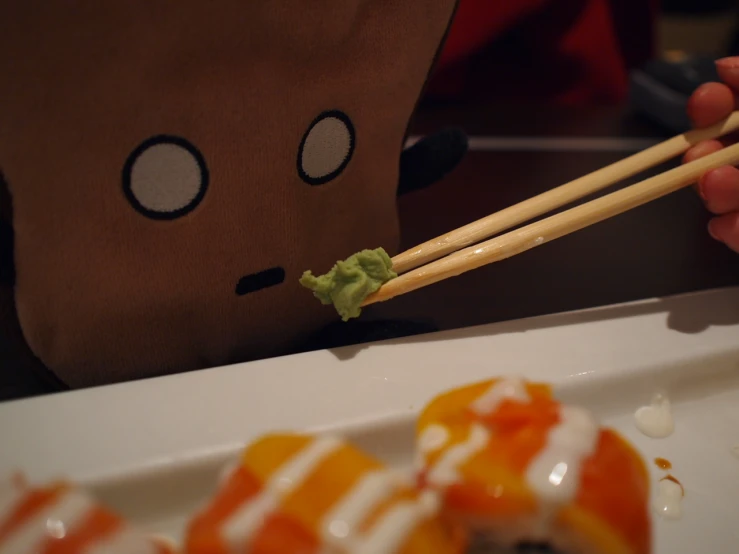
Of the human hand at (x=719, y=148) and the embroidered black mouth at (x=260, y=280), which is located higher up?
the embroidered black mouth at (x=260, y=280)

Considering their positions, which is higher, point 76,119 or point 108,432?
point 76,119

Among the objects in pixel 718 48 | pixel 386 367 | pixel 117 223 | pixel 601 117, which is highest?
pixel 117 223

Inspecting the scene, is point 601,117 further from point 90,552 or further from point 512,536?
point 90,552

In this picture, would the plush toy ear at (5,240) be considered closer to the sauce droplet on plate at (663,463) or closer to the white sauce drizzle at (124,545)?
the white sauce drizzle at (124,545)

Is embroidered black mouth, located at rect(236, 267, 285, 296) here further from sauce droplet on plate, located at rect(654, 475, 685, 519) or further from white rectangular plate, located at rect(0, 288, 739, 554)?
sauce droplet on plate, located at rect(654, 475, 685, 519)

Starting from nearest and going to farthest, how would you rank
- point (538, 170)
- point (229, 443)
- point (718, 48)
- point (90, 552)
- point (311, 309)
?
1. point (90, 552)
2. point (229, 443)
3. point (311, 309)
4. point (538, 170)
5. point (718, 48)

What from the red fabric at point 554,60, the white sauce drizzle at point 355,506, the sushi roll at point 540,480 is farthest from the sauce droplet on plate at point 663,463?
the red fabric at point 554,60

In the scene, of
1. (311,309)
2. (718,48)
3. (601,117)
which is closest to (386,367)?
(311,309)
